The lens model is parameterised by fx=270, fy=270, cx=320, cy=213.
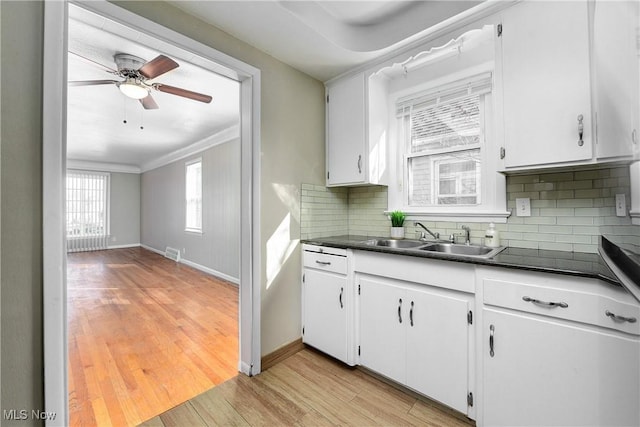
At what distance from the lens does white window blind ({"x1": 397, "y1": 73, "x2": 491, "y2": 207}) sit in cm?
210

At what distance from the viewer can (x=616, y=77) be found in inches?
38.8

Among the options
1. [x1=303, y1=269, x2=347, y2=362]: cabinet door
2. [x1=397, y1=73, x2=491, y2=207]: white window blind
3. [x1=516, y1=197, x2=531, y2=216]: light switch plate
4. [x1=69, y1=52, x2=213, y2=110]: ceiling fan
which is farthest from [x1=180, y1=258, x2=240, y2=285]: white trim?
[x1=516, y1=197, x2=531, y2=216]: light switch plate

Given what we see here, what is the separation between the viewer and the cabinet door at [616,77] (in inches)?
31.9

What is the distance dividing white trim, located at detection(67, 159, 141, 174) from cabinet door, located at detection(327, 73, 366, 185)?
8.19 meters

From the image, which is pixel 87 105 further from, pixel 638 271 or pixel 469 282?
pixel 638 271

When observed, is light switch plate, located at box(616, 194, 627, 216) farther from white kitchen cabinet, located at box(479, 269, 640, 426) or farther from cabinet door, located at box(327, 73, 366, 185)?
cabinet door, located at box(327, 73, 366, 185)

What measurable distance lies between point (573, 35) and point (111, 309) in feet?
15.4

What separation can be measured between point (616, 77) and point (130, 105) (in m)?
4.55

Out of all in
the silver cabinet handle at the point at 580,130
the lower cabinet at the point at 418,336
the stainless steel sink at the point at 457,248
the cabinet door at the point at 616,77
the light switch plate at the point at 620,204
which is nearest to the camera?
the cabinet door at the point at 616,77

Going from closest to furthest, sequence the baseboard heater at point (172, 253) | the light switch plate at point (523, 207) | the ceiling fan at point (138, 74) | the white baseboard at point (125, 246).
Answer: the light switch plate at point (523, 207)
the ceiling fan at point (138, 74)
the baseboard heater at point (172, 253)
the white baseboard at point (125, 246)

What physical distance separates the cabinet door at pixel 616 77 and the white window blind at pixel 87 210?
10.1 meters

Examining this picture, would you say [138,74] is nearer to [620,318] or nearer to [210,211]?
[210,211]
